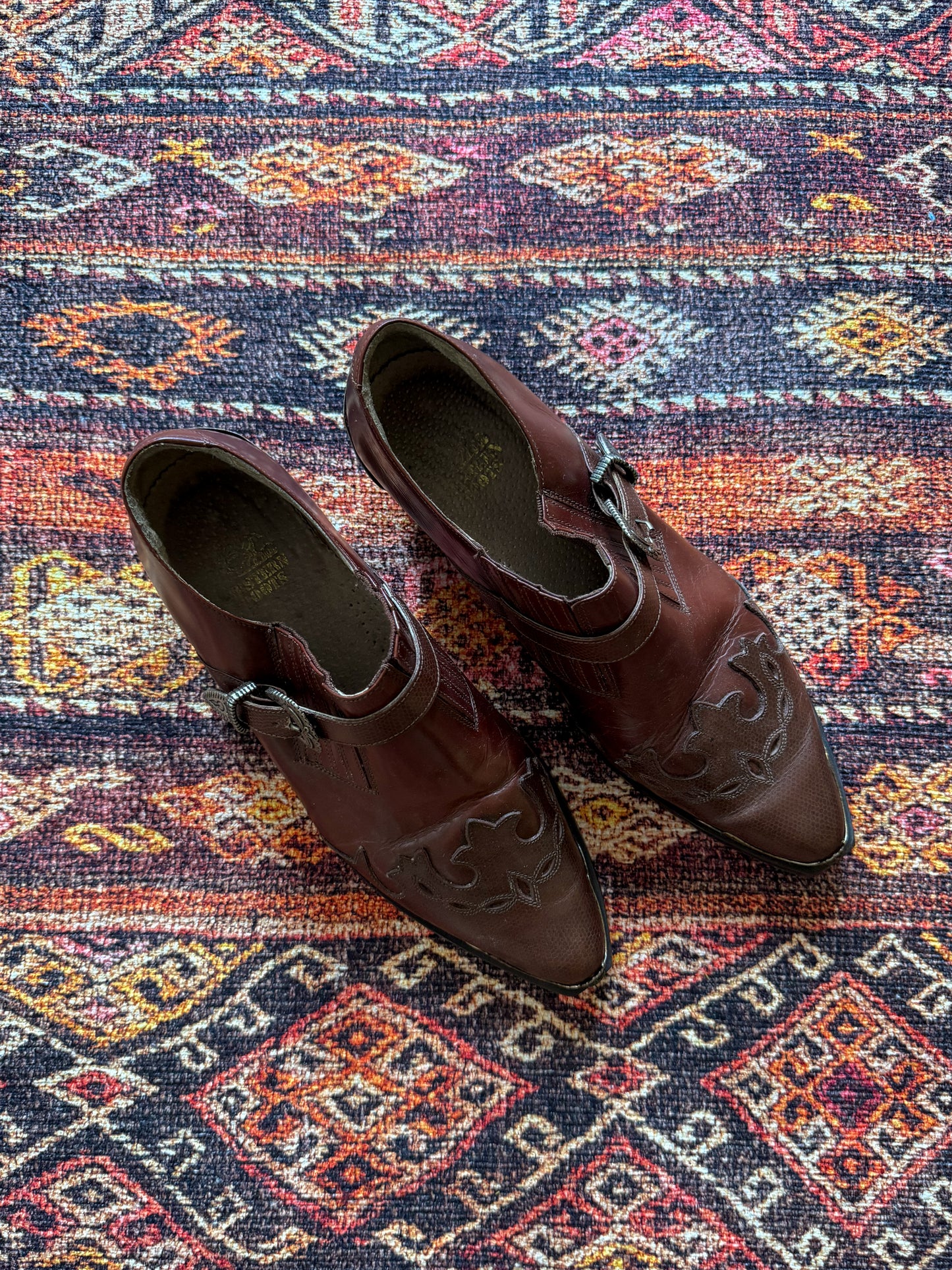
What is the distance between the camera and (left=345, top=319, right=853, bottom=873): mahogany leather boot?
855 millimetres

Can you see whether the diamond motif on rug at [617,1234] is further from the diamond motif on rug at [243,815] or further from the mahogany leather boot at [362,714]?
the diamond motif on rug at [243,815]

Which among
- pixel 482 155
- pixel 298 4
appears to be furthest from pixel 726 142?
pixel 298 4

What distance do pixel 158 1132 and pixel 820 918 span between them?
2.55 ft

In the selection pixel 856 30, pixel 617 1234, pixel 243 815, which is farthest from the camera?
pixel 856 30

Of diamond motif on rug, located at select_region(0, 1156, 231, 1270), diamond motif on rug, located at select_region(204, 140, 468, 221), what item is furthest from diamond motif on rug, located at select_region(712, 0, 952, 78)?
diamond motif on rug, located at select_region(0, 1156, 231, 1270)

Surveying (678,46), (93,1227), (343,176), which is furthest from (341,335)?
(93,1227)

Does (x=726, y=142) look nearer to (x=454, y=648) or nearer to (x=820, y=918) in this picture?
(x=454, y=648)

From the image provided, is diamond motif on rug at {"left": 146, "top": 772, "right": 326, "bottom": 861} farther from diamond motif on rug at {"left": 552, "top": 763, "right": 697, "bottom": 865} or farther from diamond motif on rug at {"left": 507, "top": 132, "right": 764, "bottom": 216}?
diamond motif on rug at {"left": 507, "top": 132, "right": 764, "bottom": 216}

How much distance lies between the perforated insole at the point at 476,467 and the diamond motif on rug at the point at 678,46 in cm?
52

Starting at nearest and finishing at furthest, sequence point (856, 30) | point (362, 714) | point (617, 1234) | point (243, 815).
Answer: point (362, 714) → point (617, 1234) → point (243, 815) → point (856, 30)

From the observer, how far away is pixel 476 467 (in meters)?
0.97

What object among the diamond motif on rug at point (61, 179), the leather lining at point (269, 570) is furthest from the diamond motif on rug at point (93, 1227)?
the diamond motif on rug at point (61, 179)

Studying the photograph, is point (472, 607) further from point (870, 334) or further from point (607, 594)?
point (870, 334)

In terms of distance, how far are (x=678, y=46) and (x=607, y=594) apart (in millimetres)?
801
